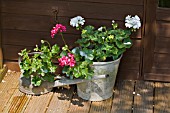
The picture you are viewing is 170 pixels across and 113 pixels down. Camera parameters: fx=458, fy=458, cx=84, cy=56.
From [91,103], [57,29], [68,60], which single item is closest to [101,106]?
[91,103]

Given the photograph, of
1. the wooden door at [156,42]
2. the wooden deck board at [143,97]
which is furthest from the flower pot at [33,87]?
the wooden door at [156,42]

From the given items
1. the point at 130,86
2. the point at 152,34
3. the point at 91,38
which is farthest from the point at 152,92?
the point at 91,38

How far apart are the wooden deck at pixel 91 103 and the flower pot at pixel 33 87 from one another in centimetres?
4

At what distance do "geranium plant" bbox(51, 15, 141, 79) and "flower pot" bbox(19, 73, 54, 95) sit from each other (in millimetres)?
246

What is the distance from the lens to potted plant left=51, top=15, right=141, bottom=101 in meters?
3.53

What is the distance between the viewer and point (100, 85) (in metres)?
3.68

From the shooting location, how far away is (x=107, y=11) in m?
3.80

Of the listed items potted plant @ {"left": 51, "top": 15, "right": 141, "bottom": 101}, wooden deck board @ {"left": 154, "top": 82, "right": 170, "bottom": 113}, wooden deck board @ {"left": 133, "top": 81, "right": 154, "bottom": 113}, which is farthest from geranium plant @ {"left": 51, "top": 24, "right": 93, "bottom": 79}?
wooden deck board @ {"left": 154, "top": 82, "right": 170, "bottom": 113}

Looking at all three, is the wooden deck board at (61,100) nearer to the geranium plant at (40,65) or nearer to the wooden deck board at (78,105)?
the wooden deck board at (78,105)

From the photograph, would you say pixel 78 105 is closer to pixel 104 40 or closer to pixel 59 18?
pixel 104 40

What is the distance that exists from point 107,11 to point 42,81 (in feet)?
2.59

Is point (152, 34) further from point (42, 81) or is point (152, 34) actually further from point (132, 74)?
point (42, 81)

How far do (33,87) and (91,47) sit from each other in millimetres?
585

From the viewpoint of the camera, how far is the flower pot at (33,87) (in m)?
3.78
